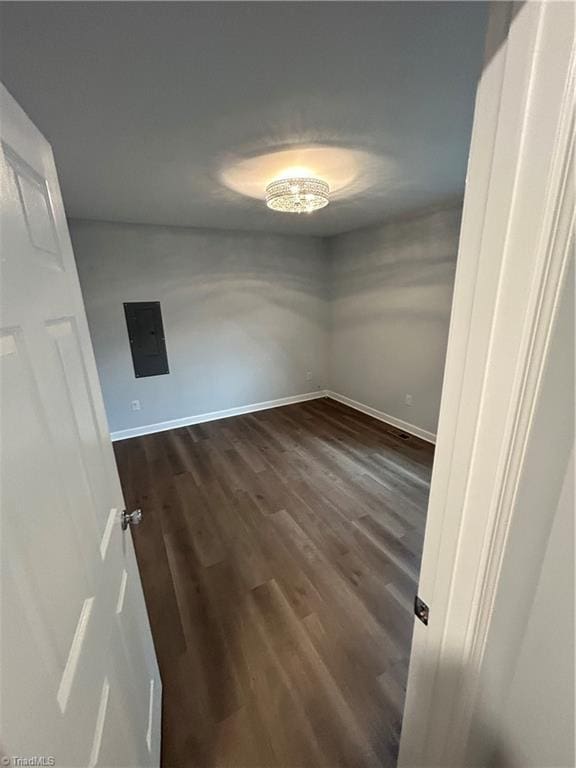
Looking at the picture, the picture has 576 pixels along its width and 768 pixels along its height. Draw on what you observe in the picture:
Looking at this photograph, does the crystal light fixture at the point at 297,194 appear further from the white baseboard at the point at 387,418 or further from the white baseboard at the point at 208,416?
the white baseboard at the point at 208,416

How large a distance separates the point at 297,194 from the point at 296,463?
2238 mm

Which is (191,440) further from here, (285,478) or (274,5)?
(274,5)

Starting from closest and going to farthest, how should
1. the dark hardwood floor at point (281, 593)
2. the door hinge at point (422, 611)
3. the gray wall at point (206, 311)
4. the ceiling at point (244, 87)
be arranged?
the door hinge at point (422, 611), the ceiling at point (244, 87), the dark hardwood floor at point (281, 593), the gray wall at point (206, 311)

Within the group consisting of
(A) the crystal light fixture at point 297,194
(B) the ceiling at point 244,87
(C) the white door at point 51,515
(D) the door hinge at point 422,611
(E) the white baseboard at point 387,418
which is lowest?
(E) the white baseboard at point 387,418

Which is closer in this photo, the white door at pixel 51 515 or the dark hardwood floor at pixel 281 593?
the white door at pixel 51 515

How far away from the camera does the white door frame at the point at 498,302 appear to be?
41cm

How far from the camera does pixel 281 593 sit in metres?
1.77

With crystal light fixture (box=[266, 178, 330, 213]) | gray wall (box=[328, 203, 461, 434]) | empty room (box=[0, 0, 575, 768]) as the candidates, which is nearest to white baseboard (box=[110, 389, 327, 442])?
gray wall (box=[328, 203, 461, 434])

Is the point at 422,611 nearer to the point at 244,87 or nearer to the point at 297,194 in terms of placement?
the point at 244,87

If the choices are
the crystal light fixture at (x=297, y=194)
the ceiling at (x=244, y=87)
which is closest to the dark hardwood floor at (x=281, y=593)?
the crystal light fixture at (x=297, y=194)

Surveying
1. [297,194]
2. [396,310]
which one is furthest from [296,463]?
[297,194]

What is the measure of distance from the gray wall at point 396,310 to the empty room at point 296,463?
0.10 meters

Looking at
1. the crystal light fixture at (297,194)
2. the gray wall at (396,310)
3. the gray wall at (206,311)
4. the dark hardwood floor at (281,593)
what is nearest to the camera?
the dark hardwood floor at (281,593)

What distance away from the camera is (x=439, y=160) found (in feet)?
6.13
